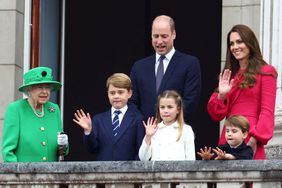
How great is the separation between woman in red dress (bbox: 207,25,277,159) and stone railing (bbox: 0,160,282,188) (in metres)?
1.04

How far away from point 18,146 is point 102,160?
87cm

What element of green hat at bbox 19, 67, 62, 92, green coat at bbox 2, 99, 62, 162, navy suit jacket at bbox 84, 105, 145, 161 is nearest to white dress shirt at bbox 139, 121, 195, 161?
navy suit jacket at bbox 84, 105, 145, 161

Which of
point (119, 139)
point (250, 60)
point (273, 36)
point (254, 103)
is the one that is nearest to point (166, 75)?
point (119, 139)

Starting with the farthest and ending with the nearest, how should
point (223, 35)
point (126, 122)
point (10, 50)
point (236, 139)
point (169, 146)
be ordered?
point (10, 50), point (223, 35), point (126, 122), point (169, 146), point (236, 139)

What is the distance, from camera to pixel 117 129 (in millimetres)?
17047

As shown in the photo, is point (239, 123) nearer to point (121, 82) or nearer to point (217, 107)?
point (217, 107)

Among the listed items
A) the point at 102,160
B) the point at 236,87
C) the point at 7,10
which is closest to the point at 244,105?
the point at 236,87

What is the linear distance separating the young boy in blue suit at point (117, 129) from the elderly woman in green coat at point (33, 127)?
303 millimetres

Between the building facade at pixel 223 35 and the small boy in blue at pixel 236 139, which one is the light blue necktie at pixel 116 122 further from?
the building facade at pixel 223 35

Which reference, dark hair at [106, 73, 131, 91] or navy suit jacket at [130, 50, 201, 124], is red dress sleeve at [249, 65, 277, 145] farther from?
dark hair at [106, 73, 131, 91]

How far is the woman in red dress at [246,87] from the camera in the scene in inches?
648

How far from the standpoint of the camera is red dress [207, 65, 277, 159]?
1644 centimetres

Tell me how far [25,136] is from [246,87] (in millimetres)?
2313

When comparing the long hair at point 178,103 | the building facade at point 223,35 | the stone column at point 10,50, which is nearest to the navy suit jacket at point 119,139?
the long hair at point 178,103
